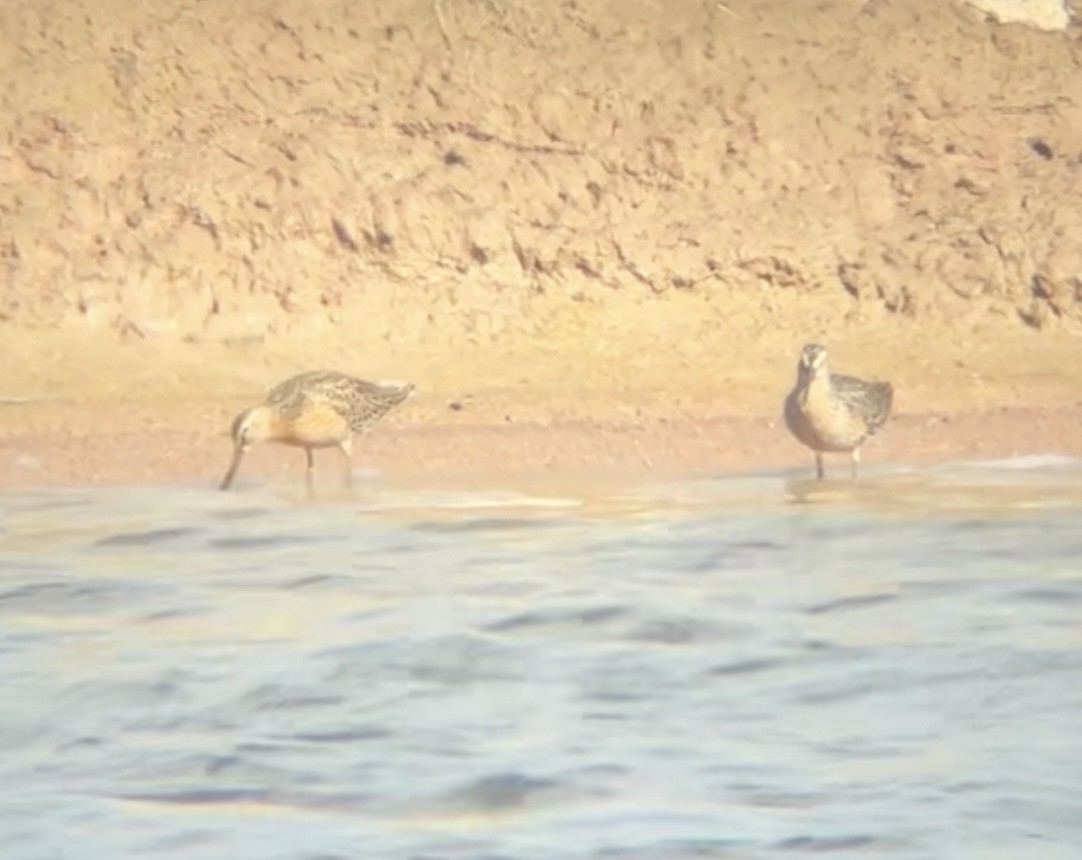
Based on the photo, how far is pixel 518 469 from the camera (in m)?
15.1

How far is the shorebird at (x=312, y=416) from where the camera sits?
48.6 feet

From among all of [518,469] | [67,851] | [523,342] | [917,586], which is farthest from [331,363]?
[67,851]

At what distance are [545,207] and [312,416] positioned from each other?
338cm

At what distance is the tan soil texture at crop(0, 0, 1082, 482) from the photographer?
1678cm

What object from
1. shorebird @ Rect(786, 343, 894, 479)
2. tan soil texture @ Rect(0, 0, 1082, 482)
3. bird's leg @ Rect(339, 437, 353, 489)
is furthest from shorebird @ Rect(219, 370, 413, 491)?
shorebird @ Rect(786, 343, 894, 479)

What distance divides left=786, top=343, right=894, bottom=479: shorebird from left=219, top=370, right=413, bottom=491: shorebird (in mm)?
1908

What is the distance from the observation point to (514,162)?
18.1 meters

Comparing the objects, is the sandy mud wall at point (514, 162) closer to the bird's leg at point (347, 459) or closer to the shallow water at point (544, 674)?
the bird's leg at point (347, 459)

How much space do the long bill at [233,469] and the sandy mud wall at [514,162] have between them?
233cm

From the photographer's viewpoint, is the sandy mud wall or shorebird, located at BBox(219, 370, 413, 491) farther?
the sandy mud wall

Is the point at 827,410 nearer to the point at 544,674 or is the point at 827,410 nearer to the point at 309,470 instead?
the point at 309,470

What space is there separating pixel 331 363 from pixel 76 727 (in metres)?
7.59

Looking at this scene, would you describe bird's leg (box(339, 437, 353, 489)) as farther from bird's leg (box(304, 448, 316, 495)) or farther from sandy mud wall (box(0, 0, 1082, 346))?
sandy mud wall (box(0, 0, 1082, 346))

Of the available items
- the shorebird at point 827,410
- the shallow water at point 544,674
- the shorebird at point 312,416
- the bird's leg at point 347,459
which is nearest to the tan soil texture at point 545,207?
the bird's leg at point 347,459
